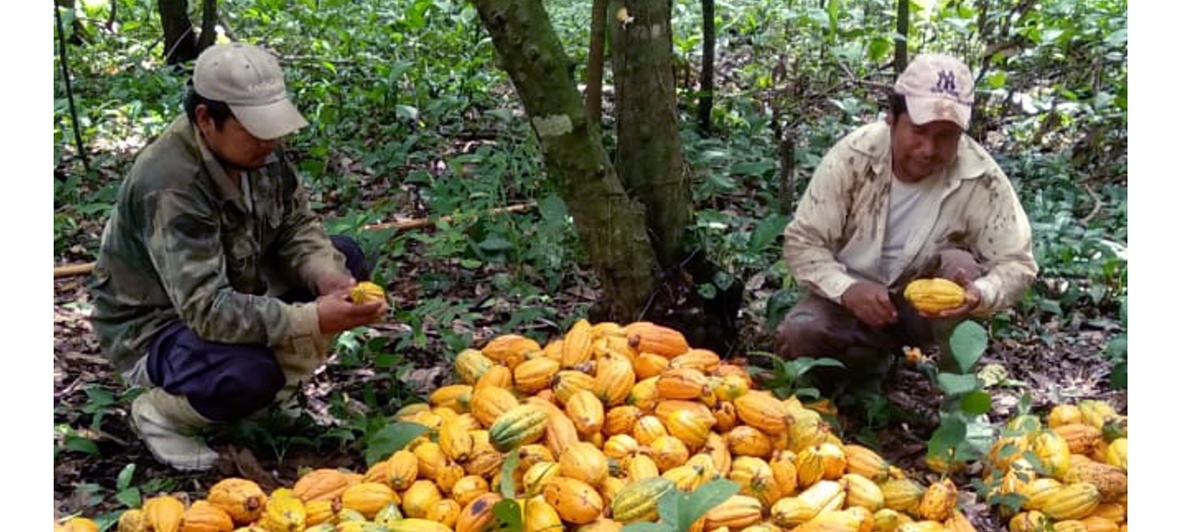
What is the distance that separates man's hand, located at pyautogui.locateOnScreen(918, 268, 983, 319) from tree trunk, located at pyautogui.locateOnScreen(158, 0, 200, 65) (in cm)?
620

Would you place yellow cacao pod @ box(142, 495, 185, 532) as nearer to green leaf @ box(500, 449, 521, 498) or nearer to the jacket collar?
green leaf @ box(500, 449, 521, 498)

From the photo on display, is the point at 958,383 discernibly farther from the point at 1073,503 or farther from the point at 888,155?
the point at 888,155

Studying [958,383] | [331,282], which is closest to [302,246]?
[331,282]

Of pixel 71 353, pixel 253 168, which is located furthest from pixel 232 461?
pixel 71 353

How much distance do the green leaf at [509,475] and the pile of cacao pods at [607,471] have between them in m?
0.02

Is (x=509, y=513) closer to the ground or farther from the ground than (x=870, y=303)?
closer to the ground

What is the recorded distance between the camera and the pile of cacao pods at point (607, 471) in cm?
245

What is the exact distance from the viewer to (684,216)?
377 centimetres

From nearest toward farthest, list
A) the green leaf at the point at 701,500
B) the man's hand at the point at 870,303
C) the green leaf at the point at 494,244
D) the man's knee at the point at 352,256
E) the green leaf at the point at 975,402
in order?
the green leaf at the point at 701,500 < the green leaf at the point at 975,402 < the man's hand at the point at 870,303 < the man's knee at the point at 352,256 < the green leaf at the point at 494,244

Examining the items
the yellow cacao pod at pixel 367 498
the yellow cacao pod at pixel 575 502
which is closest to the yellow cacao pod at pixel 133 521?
the yellow cacao pod at pixel 367 498

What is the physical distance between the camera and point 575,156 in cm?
345

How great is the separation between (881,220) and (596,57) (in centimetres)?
142

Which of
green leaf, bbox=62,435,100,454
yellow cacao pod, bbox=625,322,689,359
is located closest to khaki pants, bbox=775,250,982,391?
yellow cacao pod, bbox=625,322,689,359

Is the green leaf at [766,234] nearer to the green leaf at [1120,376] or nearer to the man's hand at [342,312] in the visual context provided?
the green leaf at [1120,376]
